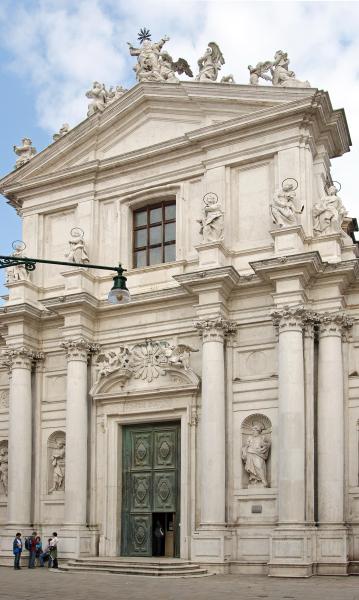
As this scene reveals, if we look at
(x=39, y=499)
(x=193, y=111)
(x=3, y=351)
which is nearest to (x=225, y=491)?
(x=39, y=499)

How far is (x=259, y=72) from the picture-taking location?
25031 millimetres

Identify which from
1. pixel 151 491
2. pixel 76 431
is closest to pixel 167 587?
pixel 151 491

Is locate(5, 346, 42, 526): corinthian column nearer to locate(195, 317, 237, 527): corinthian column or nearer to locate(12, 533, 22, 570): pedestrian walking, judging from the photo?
locate(12, 533, 22, 570): pedestrian walking

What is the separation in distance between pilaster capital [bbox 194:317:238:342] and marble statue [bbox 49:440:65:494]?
18.2ft

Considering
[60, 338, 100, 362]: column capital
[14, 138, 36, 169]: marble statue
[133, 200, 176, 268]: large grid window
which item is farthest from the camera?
[14, 138, 36, 169]: marble statue

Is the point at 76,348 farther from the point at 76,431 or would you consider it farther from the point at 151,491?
the point at 151,491

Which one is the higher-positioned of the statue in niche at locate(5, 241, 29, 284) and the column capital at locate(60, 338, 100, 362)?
the statue in niche at locate(5, 241, 29, 284)

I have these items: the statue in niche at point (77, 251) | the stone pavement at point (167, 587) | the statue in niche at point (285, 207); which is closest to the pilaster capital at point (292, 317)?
the statue in niche at point (285, 207)

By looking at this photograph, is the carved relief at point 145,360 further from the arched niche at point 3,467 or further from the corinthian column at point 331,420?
the arched niche at point 3,467

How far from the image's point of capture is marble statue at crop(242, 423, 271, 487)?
22.3 m

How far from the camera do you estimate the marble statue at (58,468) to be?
83.4ft

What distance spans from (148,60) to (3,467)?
12.6 m

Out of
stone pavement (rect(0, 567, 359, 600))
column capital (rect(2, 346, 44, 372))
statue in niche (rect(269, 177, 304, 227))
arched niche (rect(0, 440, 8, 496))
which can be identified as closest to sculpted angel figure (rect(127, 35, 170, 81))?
statue in niche (rect(269, 177, 304, 227))

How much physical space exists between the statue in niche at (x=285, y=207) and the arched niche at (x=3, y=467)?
10.6 m
